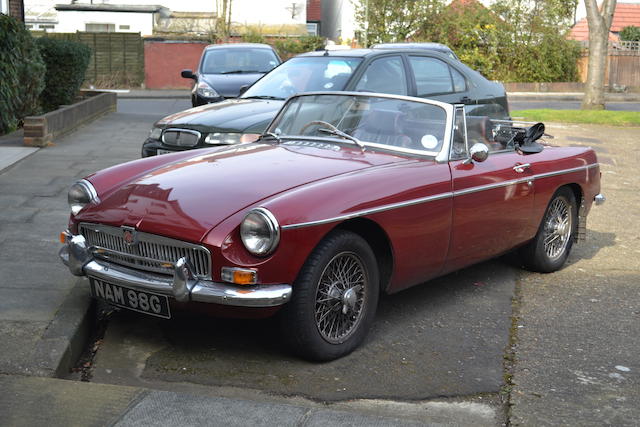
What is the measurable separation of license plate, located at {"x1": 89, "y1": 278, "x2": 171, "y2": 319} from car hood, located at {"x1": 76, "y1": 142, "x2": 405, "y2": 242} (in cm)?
34

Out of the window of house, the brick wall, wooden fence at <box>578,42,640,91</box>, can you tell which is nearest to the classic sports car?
the brick wall

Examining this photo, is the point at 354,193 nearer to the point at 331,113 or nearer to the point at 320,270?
the point at 320,270

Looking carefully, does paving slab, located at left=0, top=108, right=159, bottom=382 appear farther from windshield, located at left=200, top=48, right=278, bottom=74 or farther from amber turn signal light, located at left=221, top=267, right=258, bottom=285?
windshield, located at left=200, top=48, right=278, bottom=74

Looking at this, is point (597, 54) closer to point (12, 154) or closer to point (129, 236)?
point (12, 154)

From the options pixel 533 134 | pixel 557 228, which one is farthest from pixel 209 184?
pixel 557 228

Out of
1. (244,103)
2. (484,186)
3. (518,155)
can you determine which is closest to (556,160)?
(518,155)

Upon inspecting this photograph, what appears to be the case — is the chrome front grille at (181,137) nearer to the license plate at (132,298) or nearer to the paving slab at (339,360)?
the paving slab at (339,360)

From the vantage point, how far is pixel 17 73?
13.6 metres

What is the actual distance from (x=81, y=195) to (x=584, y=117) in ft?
53.3

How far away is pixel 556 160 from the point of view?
681 centimetres

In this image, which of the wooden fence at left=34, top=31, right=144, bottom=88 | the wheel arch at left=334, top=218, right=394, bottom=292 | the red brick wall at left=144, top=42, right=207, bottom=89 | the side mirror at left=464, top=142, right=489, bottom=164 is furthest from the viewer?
the red brick wall at left=144, top=42, right=207, bottom=89

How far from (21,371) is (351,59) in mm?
6084

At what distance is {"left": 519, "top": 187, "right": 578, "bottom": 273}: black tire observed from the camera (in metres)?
6.80

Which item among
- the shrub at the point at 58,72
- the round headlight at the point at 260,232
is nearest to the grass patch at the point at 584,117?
the shrub at the point at 58,72
